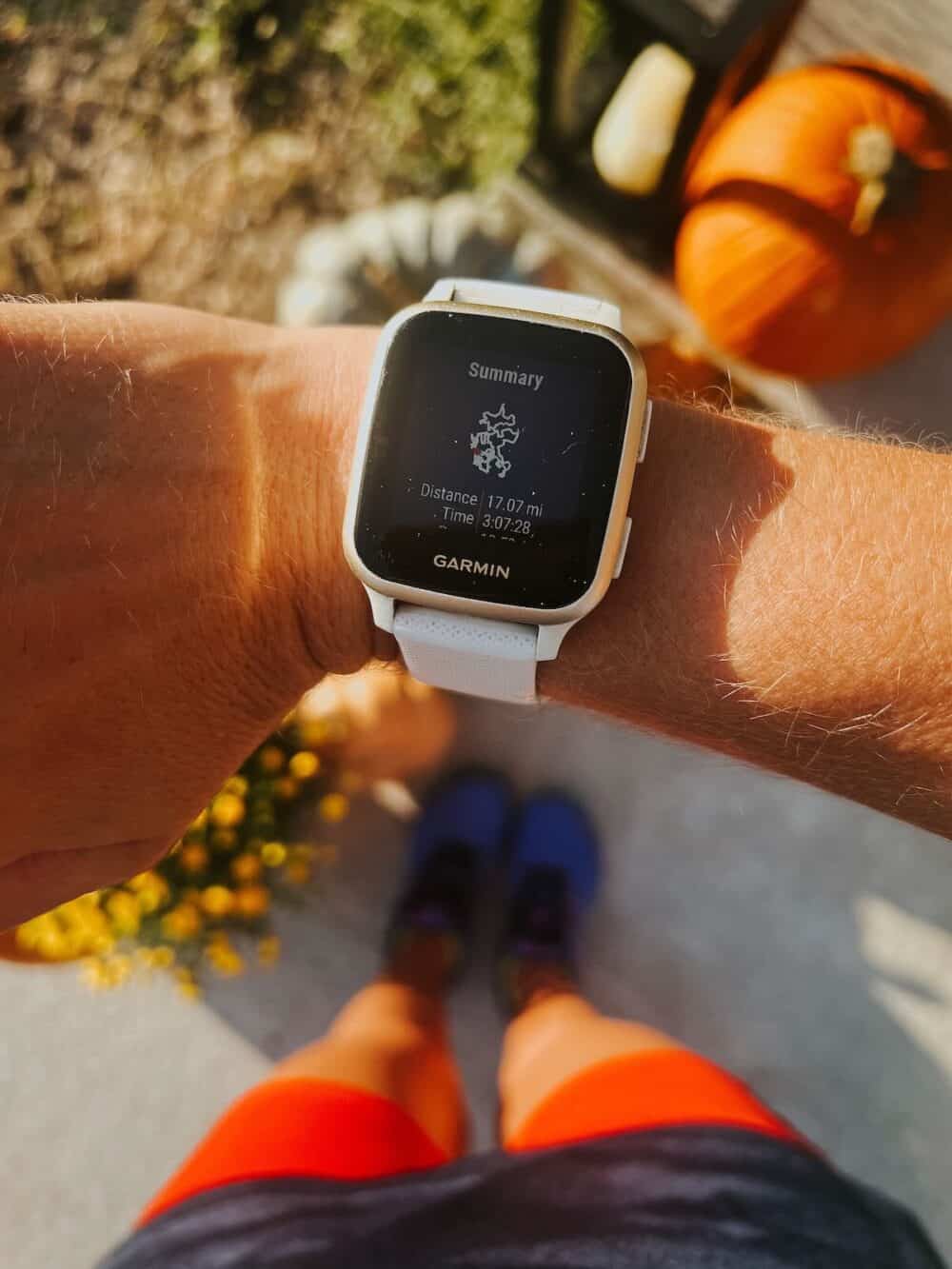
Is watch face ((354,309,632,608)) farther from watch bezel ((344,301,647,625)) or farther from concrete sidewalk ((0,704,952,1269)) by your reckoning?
concrete sidewalk ((0,704,952,1269))

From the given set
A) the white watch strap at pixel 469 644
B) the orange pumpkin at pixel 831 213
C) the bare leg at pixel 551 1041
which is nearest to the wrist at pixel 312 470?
the white watch strap at pixel 469 644

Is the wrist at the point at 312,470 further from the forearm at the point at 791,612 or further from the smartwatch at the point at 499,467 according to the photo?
the forearm at the point at 791,612

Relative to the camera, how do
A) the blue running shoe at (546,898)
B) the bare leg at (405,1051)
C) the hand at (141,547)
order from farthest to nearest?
1. the blue running shoe at (546,898)
2. the bare leg at (405,1051)
3. the hand at (141,547)

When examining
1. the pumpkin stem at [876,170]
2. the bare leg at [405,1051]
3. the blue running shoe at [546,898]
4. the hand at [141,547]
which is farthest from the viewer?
the blue running shoe at [546,898]

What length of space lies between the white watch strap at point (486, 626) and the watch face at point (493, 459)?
4cm

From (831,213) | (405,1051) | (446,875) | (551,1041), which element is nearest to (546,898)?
(446,875)

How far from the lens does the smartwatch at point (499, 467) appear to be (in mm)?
914

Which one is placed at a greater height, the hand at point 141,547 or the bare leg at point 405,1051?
the hand at point 141,547

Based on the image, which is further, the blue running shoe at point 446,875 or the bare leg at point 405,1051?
the blue running shoe at point 446,875

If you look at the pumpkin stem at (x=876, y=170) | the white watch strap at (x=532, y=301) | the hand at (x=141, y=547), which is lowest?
the hand at (x=141, y=547)

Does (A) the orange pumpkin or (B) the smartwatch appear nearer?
(B) the smartwatch

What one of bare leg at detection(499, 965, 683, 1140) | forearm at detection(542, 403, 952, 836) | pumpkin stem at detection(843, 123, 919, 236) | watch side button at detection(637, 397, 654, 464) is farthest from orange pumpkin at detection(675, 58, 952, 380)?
bare leg at detection(499, 965, 683, 1140)

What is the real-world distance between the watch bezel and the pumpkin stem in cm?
96

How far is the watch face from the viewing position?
91 cm
